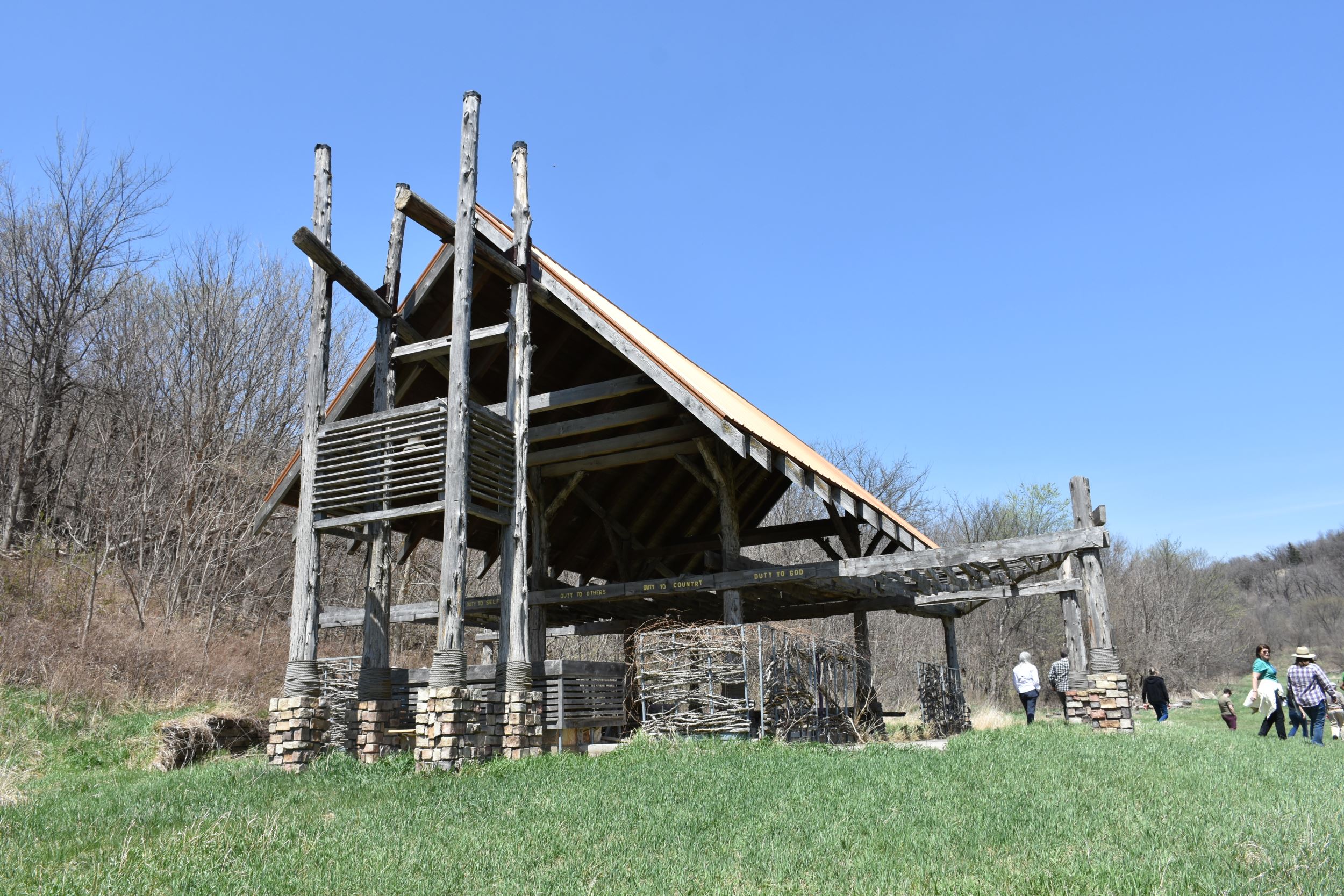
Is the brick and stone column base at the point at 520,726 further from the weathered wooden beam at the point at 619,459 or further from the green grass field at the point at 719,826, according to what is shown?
the weathered wooden beam at the point at 619,459

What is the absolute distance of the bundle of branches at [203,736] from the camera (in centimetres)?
1291

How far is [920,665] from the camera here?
18250 millimetres

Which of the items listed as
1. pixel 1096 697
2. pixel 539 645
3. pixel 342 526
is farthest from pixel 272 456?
pixel 1096 697

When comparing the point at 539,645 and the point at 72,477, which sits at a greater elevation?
the point at 72,477

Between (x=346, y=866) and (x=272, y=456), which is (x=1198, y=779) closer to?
(x=346, y=866)

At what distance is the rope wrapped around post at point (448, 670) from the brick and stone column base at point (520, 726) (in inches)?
29.6

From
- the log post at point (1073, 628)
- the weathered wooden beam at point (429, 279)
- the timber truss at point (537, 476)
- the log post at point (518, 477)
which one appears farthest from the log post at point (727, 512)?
the log post at point (1073, 628)

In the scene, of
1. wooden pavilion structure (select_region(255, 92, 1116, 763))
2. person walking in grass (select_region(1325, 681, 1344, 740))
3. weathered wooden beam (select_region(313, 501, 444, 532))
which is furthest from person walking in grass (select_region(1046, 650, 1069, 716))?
weathered wooden beam (select_region(313, 501, 444, 532))

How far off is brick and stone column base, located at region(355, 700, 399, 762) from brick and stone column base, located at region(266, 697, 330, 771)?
27.3 inches

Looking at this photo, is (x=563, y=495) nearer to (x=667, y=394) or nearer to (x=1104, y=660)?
(x=667, y=394)

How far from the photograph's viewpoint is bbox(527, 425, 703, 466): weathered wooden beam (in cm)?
1440

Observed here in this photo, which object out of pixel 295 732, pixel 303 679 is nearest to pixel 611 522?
pixel 303 679

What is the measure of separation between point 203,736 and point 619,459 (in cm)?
Answer: 744

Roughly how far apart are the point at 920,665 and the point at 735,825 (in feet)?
41.6
